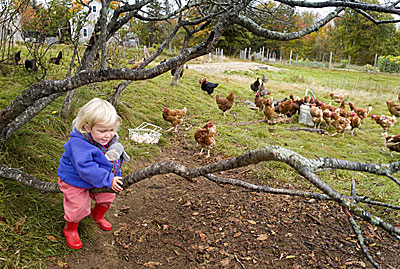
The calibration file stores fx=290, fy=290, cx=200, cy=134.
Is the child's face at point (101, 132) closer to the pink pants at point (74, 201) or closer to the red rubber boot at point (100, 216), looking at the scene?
the pink pants at point (74, 201)

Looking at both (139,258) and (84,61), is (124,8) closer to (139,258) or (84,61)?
(84,61)

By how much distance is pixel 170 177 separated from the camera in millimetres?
4750

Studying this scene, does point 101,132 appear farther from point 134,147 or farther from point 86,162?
point 134,147

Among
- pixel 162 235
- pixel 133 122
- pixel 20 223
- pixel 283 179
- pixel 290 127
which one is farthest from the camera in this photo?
pixel 290 127

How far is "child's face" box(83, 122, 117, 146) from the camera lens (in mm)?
2419

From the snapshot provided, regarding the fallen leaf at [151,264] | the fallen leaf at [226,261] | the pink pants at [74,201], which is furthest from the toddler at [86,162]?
the fallen leaf at [226,261]

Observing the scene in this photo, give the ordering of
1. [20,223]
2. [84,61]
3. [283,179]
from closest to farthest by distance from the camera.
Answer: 1. [20,223]
2. [84,61]
3. [283,179]

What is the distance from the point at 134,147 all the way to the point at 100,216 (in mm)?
2258

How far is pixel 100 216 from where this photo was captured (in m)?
3.06

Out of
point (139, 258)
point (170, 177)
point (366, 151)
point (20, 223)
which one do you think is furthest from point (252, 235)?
point (366, 151)

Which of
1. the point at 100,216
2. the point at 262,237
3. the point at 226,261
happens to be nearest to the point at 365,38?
the point at 262,237

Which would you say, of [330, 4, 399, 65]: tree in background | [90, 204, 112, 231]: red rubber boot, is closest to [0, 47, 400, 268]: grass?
[90, 204, 112, 231]: red rubber boot

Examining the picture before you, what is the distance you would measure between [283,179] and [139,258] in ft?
8.71

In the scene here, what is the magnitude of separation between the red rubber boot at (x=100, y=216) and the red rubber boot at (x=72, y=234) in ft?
1.26
